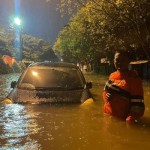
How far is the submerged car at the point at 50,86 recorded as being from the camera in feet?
29.9

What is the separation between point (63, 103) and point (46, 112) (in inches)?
27.8

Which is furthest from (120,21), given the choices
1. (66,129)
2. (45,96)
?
(66,129)

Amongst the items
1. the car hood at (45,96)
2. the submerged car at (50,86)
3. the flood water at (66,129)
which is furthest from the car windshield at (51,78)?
the flood water at (66,129)

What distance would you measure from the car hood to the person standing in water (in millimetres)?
2322

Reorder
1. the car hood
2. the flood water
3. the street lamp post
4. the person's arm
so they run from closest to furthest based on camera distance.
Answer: the flood water < the person's arm < the car hood < the street lamp post

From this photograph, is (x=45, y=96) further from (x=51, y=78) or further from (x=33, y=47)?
(x=33, y=47)

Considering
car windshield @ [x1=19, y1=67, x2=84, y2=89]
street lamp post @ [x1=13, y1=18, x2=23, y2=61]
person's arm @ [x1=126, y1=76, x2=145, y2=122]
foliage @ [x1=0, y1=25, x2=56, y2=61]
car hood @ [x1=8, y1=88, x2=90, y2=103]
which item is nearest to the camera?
person's arm @ [x1=126, y1=76, x2=145, y2=122]

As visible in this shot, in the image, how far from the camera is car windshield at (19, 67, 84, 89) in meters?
9.49

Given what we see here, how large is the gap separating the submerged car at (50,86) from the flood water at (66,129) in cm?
23

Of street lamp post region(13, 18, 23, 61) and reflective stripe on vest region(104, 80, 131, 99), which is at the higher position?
→ street lamp post region(13, 18, 23, 61)

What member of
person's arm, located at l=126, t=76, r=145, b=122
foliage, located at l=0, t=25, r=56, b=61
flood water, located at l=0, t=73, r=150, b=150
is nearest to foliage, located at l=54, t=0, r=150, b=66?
flood water, located at l=0, t=73, r=150, b=150

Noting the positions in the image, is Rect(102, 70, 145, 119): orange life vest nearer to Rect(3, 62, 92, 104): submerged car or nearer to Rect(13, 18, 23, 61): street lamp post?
Rect(3, 62, 92, 104): submerged car

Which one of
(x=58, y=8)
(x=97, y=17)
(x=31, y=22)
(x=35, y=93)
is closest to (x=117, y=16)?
(x=97, y=17)

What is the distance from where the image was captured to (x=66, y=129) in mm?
7059
